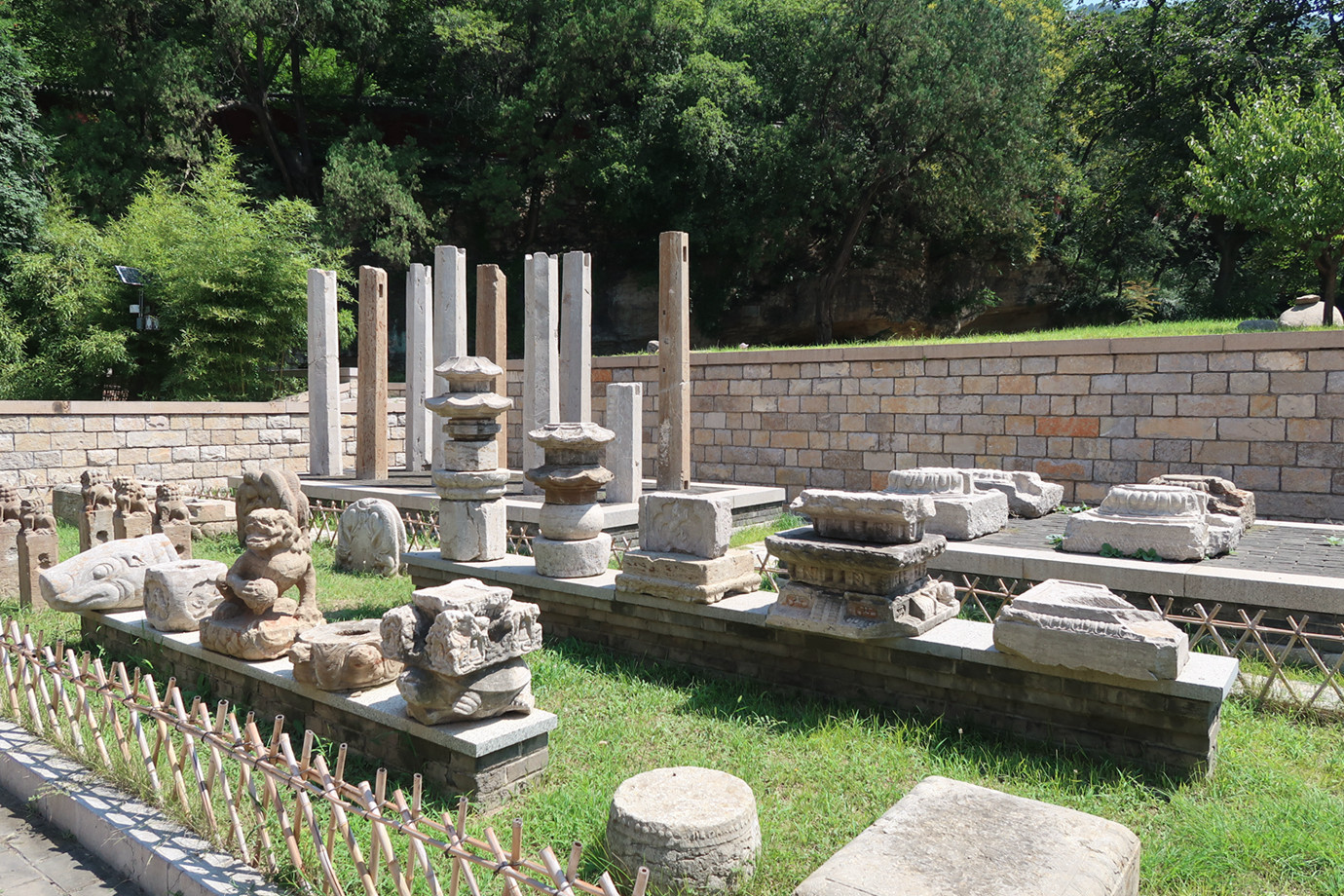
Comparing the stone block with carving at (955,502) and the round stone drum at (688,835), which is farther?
the stone block with carving at (955,502)

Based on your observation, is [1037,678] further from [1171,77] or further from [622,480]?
[1171,77]

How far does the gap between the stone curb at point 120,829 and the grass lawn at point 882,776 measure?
3.55 ft

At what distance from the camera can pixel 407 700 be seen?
376cm

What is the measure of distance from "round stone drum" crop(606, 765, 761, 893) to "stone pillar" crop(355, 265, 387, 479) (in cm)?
907

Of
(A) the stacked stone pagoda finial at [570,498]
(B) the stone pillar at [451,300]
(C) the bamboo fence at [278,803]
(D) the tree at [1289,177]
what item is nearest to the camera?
(C) the bamboo fence at [278,803]

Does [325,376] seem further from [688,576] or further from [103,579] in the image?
[688,576]

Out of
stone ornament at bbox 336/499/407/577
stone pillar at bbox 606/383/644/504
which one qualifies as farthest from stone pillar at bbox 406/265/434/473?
stone ornament at bbox 336/499/407/577

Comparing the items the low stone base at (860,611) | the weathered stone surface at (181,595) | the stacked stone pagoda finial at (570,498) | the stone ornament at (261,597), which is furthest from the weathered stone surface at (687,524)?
the weathered stone surface at (181,595)

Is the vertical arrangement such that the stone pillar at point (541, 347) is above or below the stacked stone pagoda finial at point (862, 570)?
above

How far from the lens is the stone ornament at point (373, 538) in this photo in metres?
8.10

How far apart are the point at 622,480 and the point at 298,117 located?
18163 mm

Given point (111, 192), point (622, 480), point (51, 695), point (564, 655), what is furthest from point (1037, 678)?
point (111, 192)

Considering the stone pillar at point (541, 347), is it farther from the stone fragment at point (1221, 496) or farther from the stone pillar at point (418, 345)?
the stone fragment at point (1221, 496)

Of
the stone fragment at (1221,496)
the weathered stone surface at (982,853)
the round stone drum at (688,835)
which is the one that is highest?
the stone fragment at (1221,496)
